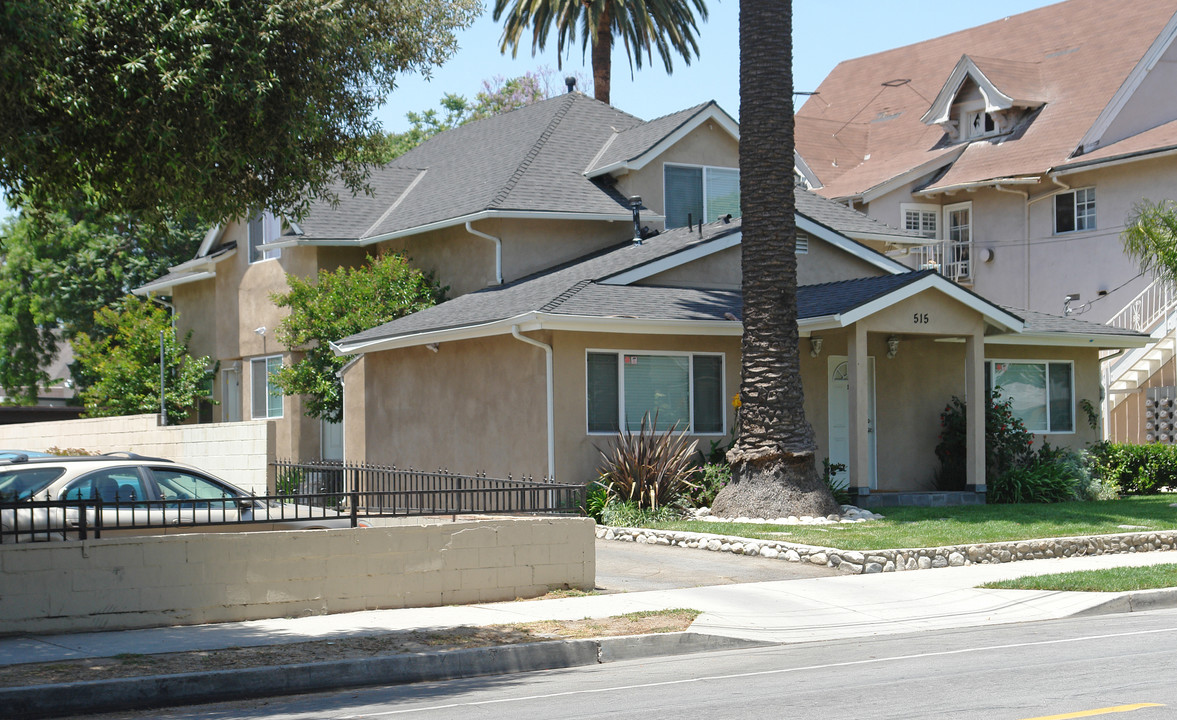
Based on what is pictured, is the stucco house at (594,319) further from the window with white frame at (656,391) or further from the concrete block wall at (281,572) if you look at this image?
the concrete block wall at (281,572)

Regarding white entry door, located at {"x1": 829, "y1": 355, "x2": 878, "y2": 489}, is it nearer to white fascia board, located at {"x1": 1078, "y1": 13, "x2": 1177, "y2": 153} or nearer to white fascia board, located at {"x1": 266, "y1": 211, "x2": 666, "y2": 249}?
white fascia board, located at {"x1": 266, "y1": 211, "x2": 666, "y2": 249}

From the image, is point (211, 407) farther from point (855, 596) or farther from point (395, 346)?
point (855, 596)

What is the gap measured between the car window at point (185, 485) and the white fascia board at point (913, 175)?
83.7 ft

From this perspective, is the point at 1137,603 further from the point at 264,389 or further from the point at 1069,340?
the point at 264,389

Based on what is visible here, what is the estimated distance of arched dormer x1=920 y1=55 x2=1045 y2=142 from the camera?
35.1 metres

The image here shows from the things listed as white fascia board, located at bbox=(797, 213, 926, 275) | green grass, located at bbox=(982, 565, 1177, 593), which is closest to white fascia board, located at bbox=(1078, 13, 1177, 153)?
white fascia board, located at bbox=(797, 213, 926, 275)

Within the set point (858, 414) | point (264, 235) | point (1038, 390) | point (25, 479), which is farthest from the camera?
point (264, 235)

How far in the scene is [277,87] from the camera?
1091cm

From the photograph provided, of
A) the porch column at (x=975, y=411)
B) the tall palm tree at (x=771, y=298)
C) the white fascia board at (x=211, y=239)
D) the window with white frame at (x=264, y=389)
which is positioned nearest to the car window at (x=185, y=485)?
the tall palm tree at (x=771, y=298)

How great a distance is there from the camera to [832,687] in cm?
859

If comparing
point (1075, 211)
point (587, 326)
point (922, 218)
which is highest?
point (922, 218)

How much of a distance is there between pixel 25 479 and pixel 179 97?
523cm

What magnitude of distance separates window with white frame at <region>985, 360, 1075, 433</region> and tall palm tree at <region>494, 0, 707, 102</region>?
15.8 metres

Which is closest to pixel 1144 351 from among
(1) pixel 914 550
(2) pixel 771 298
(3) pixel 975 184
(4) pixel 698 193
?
(3) pixel 975 184
